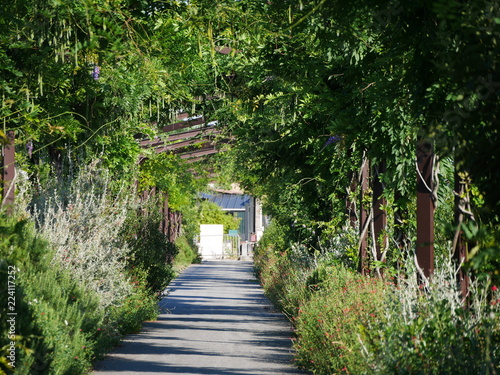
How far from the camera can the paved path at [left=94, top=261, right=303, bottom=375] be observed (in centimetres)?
1041

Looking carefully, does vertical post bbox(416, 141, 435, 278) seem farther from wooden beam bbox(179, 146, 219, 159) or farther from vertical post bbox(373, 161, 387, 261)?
wooden beam bbox(179, 146, 219, 159)

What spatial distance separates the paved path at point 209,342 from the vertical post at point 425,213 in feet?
8.70

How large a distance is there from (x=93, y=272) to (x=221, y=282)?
21.0 meters

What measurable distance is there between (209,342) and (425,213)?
6067 mm

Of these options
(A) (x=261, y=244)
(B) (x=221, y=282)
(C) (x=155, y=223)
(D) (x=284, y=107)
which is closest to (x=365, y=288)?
(D) (x=284, y=107)

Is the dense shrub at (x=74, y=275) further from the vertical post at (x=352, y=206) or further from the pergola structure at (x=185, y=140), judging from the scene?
the vertical post at (x=352, y=206)

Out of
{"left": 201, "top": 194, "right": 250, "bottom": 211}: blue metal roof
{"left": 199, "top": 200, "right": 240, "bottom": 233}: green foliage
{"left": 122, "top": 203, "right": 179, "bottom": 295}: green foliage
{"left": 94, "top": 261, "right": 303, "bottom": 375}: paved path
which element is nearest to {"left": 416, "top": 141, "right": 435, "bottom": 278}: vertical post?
{"left": 94, "top": 261, "right": 303, "bottom": 375}: paved path

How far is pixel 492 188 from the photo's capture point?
378 cm

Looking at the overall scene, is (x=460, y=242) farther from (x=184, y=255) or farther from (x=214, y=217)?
(x=214, y=217)

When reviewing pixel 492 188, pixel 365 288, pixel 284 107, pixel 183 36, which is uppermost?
pixel 183 36

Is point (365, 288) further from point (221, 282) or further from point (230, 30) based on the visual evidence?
point (221, 282)

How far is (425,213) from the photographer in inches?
334

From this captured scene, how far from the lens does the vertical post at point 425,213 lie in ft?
27.0

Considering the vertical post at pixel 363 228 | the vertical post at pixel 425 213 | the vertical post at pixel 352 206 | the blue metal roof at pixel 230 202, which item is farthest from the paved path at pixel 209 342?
the blue metal roof at pixel 230 202
